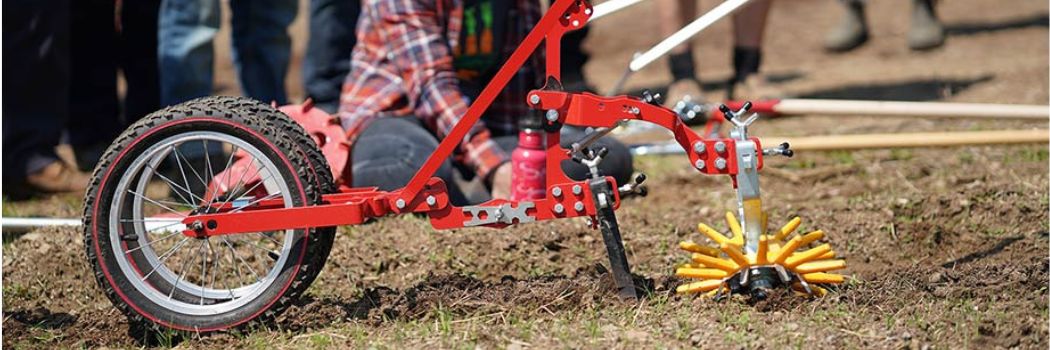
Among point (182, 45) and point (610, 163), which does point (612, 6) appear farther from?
point (182, 45)

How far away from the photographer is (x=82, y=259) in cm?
387

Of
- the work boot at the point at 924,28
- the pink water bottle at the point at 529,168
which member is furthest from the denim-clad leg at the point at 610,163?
the work boot at the point at 924,28

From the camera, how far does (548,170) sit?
313 centimetres

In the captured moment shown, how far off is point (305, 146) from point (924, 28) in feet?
18.9

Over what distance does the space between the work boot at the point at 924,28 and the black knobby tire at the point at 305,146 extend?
5.64 meters

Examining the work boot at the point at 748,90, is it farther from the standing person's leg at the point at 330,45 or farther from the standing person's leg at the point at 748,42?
the standing person's leg at the point at 330,45

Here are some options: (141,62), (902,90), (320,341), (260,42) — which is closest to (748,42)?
(902,90)

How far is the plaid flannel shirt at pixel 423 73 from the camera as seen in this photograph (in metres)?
4.39

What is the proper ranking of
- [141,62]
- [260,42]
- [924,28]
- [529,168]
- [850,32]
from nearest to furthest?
[529,168] < [260,42] < [141,62] < [924,28] < [850,32]

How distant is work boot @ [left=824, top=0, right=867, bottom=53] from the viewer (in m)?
8.45

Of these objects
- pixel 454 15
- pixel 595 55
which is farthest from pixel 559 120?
pixel 595 55

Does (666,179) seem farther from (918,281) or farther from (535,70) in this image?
(918,281)

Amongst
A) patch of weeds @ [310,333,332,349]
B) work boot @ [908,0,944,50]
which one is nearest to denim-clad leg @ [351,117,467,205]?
patch of weeds @ [310,333,332,349]

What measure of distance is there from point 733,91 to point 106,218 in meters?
3.77
